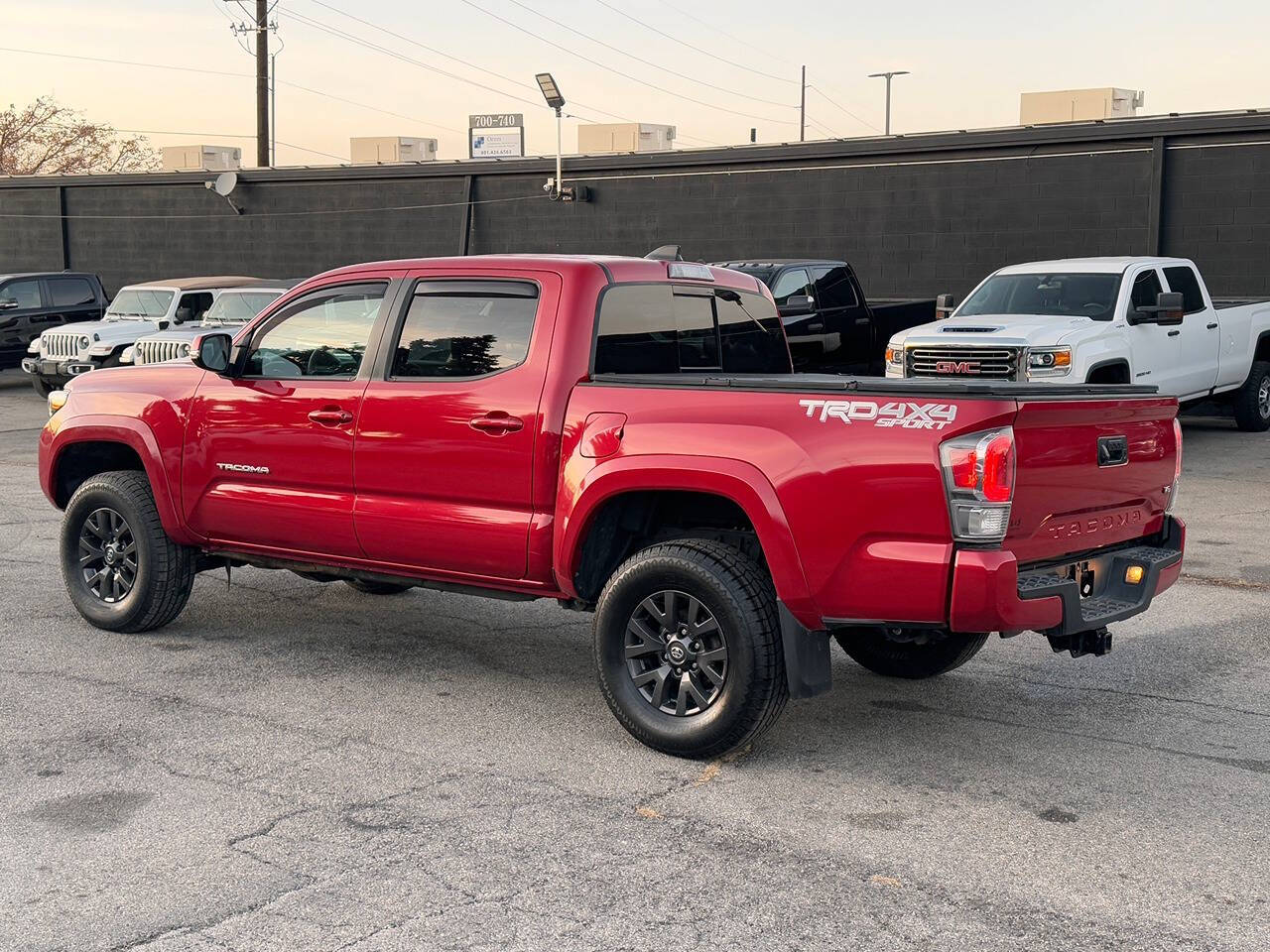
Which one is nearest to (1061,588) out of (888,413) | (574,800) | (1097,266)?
(888,413)

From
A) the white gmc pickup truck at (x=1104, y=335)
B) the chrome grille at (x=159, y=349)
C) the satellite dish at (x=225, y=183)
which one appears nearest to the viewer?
the white gmc pickup truck at (x=1104, y=335)

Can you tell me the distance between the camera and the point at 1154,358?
1445 cm

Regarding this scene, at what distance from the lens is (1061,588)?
506 centimetres

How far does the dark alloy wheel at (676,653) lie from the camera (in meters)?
5.42

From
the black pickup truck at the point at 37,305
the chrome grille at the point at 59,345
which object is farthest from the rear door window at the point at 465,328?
the black pickup truck at the point at 37,305

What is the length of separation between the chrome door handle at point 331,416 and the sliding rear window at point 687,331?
49.4 inches

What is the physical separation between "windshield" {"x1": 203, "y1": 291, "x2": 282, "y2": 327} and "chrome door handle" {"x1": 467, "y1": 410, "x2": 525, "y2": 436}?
13.8 metres

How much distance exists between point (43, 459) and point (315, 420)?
2.21 m

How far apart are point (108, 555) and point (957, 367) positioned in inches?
326

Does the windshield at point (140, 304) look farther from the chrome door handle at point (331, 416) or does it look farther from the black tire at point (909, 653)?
the black tire at point (909, 653)

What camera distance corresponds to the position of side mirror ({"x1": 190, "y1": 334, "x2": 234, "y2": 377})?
6848 mm

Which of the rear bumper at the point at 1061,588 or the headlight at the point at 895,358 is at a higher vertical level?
the headlight at the point at 895,358

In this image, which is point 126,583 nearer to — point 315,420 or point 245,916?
point 315,420

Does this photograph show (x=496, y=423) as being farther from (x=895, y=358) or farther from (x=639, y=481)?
(x=895, y=358)
